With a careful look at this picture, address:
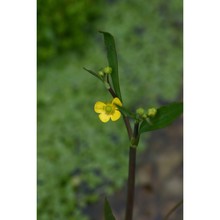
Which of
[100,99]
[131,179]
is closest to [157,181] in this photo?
[100,99]

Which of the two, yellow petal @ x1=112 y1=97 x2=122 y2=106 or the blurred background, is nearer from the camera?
yellow petal @ x1=112 y1=97 x2=122 y2=106

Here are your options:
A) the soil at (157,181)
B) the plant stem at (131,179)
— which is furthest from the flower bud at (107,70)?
the soil at (157,181)

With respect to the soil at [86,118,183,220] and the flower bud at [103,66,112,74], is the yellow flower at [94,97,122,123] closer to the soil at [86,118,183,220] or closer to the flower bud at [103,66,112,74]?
the flower bud at [103,66,112,74]

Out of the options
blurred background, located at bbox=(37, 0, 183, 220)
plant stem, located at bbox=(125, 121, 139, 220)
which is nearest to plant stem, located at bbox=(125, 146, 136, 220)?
plant stem, located at bbox=(125, 121, 139, 220)

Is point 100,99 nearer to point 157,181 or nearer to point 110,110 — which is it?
point 157,181

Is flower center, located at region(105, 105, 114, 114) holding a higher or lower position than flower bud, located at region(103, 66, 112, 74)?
lower

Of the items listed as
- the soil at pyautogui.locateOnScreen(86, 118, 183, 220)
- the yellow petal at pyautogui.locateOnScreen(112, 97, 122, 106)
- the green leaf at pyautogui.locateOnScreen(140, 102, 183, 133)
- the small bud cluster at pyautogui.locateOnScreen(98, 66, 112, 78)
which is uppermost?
the small bud cluster at pyautogui.locateOnScreen(98, 66, 112, 78)
